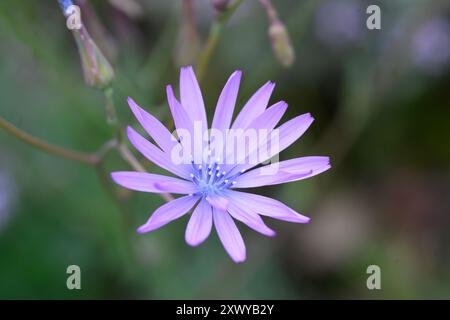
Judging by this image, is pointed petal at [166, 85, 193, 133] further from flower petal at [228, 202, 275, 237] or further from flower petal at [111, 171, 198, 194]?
flower petal at [228, 202, 275, 237]

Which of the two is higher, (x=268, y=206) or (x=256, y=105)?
(x=256, y=105)

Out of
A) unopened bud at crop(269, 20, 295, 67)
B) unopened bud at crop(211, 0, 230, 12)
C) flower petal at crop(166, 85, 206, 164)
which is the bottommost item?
flower petal at crop(166, 85, 206, 164)

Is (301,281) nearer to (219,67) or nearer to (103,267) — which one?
(103,267)

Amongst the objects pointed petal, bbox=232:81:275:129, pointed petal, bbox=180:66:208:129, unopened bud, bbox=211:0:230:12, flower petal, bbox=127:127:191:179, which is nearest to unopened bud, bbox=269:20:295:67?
unopened bud, bbox=211:0:230:12

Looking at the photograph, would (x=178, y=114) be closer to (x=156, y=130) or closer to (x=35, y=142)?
(x=156, y=130)

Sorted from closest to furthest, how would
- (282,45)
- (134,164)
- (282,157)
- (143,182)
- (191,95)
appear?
1. (143,182)
2. (191,95)
3. (134,164)
4. (282,45)
5. (282,157)

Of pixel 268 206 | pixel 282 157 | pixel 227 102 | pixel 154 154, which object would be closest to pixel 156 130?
pixel 154 154
